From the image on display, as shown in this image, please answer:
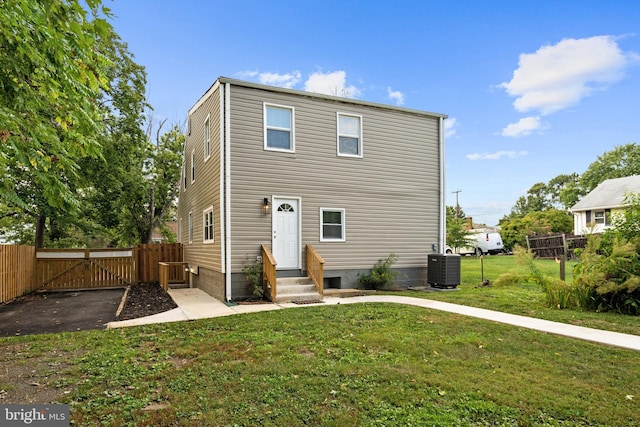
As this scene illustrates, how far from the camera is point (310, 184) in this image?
1073 centimetres

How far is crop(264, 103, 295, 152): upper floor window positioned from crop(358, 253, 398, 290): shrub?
13.8 ft

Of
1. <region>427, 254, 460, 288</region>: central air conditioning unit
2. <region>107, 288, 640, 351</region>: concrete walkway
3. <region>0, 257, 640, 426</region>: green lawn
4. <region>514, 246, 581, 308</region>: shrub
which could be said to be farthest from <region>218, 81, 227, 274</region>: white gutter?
<region>514, 246, 581, 308</region>: shrub

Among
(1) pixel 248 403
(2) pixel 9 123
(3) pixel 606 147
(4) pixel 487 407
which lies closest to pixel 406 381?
(4) pixel 487 407

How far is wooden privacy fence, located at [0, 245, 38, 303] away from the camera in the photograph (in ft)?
32.3

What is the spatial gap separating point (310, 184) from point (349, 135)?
6.60 feet

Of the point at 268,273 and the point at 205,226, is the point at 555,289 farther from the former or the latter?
the point at 205,226

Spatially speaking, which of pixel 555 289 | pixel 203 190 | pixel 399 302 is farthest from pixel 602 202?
pixel 203 190

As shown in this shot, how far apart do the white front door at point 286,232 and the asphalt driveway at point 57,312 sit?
4.07 metres

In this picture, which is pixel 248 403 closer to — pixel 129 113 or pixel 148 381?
pixel 148 381

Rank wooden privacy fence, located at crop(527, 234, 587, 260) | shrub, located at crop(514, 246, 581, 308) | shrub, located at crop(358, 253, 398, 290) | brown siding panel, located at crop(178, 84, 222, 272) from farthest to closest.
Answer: wooden privacy fence, located at crop(527, 234, 587, 260) → shrub, located at crop(358, 253, 398, 290) → brown siding panel, located at crop(178, 84, 222, 272) → shrub, located at crop(514, 246, 581, 308)

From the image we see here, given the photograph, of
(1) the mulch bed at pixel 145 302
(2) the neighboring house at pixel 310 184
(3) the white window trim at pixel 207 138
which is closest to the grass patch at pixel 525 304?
(2) the neighboring house at pixel 310 184

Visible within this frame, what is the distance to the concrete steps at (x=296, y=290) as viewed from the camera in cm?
920

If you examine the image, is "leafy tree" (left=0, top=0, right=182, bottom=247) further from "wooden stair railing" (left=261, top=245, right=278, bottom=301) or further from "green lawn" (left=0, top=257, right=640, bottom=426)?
"wooden stair railing" (left=261, top=245, right=278, bottom=301)

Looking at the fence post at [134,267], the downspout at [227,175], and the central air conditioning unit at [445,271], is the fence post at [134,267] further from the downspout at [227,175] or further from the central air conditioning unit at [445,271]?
the central air conditioning unit at [445,271]
